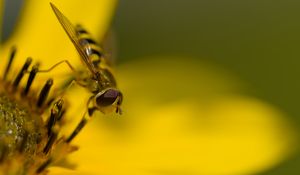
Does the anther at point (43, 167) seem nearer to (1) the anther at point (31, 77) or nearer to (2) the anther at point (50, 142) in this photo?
(2) the anther at point (50, 142)

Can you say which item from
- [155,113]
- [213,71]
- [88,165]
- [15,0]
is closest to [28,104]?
[88,165]

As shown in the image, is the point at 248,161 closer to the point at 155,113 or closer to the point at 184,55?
the point at 155,113

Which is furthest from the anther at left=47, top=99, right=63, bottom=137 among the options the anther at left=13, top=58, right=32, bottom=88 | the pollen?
the anther at left=13, top=58, right=32, bottom=88

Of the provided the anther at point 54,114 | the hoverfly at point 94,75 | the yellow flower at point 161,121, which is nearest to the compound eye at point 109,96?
the hoverfly at point 94,75

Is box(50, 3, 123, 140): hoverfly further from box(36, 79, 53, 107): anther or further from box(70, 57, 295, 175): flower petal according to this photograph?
box(70, 57, 295, 175): flower petal

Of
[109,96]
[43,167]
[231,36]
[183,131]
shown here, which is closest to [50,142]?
[43,167]
